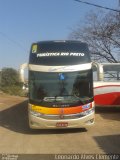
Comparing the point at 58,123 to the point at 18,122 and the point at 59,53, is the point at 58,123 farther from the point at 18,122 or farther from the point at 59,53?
the point at 18,122

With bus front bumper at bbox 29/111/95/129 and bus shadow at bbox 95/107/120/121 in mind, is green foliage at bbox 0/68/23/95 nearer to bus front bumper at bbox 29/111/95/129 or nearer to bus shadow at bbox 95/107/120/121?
bus shadow at bbox 95/107/120/121

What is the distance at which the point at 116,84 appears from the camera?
24.2 metres

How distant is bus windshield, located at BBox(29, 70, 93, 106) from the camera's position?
16.7 m

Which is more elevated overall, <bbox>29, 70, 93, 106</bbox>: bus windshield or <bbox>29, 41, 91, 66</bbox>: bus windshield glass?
<bbox>29, 41, 91, 66</bbox>: bus windshield glass

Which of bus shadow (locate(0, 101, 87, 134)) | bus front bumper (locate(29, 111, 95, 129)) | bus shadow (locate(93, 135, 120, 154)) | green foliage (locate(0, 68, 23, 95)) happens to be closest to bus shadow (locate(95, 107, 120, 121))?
bus shadow (locate(0, 101, 87, 134))

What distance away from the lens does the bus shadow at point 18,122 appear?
17469 mm

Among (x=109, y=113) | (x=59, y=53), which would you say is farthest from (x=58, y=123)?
(x=109, y=113)

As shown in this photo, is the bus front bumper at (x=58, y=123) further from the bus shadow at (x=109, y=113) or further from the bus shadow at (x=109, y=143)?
the bus shadow at (x=109, y=113)

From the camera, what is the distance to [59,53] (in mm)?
17391

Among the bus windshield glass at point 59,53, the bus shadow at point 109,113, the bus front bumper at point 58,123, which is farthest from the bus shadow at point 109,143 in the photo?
Result: the bus shadow at point 109,113

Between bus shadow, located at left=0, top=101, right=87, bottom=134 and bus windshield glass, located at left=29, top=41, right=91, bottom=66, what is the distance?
2908mm

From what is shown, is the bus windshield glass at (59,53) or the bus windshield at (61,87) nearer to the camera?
the bus windshield at (61,87)

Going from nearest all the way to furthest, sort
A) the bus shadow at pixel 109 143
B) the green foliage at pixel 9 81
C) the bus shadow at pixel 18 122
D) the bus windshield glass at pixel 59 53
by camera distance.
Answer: the bus shadow at pixel 109 143 → the bus windshield glass at pixel 59 53 → the bus shadow at pixel 18 122 → the green foliage at pixel 9 81

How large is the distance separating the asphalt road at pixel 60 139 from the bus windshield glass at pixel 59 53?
116 inches
